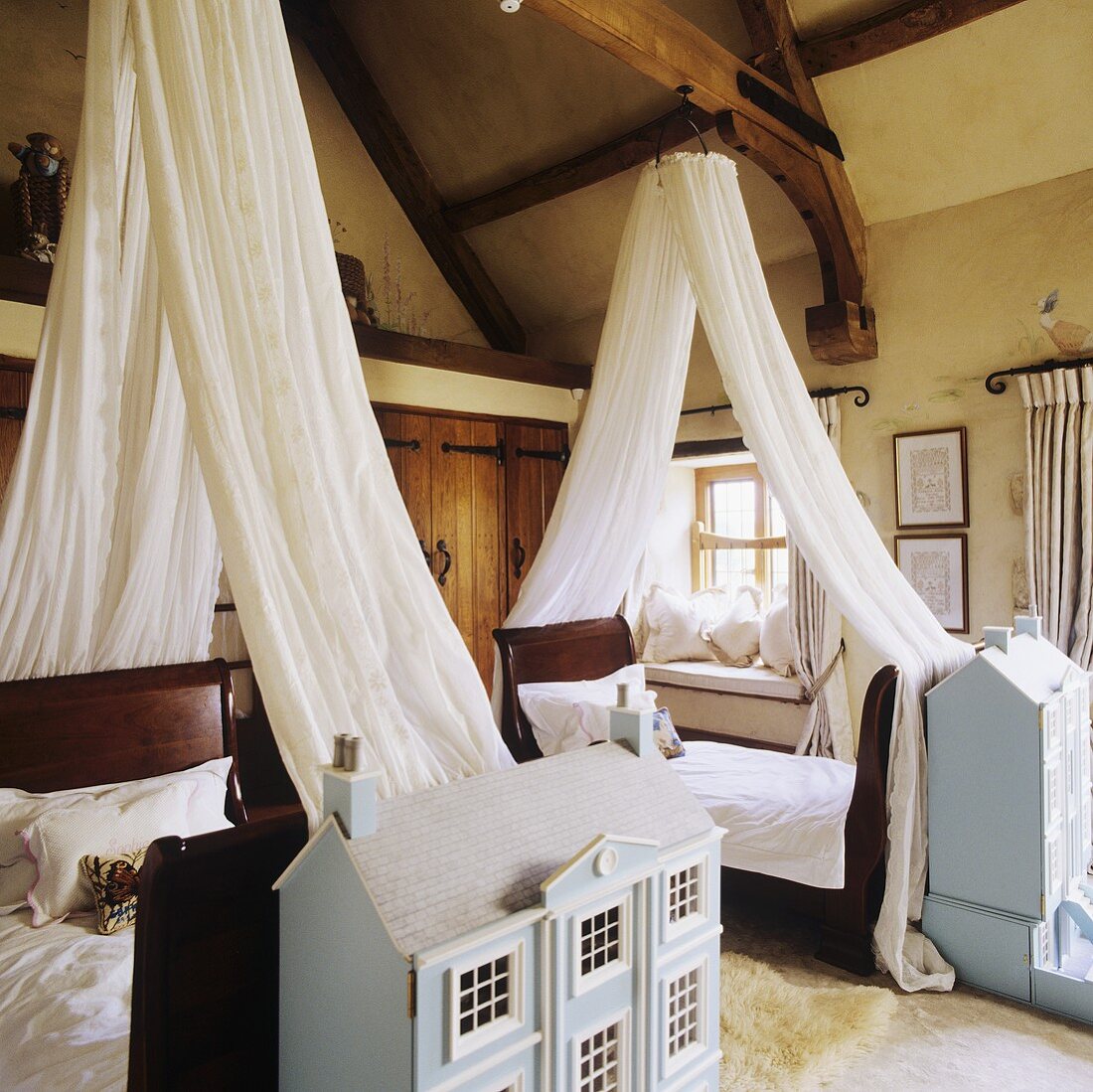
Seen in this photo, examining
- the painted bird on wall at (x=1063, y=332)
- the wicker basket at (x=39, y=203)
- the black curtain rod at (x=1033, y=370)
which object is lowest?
the black curtain rod at (x=1033, y=370)

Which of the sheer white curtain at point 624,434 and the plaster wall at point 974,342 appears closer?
the sheer white curtain at point 624,434

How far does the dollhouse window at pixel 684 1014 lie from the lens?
4.58ft

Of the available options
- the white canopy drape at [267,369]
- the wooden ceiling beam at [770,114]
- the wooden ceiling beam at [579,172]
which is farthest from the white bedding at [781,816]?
the wooden ceiling beam at [579,172]

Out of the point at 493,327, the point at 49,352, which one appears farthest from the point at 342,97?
the point at 49,352

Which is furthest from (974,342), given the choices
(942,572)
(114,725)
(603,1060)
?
(114,725)

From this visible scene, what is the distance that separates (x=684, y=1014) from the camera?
1.42 metres

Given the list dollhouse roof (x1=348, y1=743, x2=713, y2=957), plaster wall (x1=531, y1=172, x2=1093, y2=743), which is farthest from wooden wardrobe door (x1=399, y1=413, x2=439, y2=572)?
dollhouse roof (x1=348, y1=743, x2=713, y2=957)

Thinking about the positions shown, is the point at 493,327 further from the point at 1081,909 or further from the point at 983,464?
the point at 1081,909

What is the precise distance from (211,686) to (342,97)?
3925mm

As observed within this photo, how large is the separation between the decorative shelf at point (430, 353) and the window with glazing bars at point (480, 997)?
3236 millimetres

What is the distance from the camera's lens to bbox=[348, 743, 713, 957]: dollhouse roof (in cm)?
114

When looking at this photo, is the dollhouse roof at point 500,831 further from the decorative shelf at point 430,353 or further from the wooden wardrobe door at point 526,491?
the wooden wardrobe door at point 526,491

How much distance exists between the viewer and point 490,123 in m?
4.76

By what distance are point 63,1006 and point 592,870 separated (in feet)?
3.90
